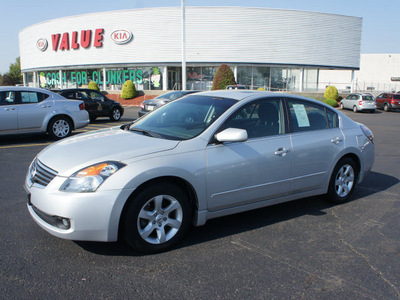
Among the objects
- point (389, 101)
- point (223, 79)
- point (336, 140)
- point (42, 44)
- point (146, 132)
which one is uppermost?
point (42, 44)

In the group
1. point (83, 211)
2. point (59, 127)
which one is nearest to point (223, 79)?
point (59, 127)

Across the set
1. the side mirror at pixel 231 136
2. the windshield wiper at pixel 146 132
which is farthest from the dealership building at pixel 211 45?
the side mirror at pixel 231 136

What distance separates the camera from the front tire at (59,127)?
10680 mm

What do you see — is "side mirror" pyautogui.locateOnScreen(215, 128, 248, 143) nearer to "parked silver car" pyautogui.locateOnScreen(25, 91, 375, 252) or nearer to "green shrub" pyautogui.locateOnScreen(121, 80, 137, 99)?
"parked silver car" pyautogui.locateOnScreen(25, 91, 375, 252)

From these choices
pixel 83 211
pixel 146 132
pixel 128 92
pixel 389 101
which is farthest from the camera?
pixel 128 92

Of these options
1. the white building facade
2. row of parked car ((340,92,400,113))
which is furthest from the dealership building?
the white building facade

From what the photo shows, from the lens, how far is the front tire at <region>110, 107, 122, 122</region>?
17094 millimetres

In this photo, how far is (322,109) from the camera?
5.24 m

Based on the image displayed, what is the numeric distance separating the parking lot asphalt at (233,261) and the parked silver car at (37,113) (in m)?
5.45

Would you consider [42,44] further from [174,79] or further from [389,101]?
[389,101]

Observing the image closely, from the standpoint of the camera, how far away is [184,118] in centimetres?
451

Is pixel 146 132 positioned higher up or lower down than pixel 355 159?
higher up

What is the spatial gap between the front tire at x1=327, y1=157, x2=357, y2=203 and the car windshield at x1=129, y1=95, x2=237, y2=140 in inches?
75.9

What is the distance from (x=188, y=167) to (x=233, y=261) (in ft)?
3.32
